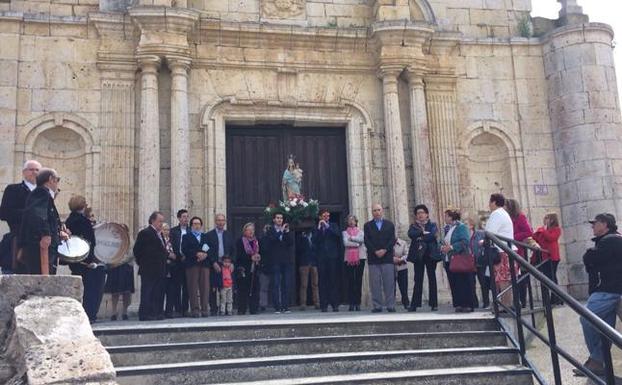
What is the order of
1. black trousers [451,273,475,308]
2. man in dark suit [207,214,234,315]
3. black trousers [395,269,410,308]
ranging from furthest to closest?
black trousers [395,269,410,308] → man in dark suit [207,214,234,315] → black trousers [451,273,475,308]

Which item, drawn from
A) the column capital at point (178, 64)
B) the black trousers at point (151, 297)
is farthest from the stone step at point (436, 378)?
the column capital at point (178, 64)

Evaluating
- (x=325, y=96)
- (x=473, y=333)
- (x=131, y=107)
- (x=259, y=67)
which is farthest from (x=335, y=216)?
(x=473, y=333)

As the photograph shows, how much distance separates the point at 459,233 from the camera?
8.85 m

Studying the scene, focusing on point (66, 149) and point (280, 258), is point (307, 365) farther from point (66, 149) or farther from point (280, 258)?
point (66, 149)

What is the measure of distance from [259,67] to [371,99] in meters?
2.29

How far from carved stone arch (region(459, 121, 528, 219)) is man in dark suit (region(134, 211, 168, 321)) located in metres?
6.32

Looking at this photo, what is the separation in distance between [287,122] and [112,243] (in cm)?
448

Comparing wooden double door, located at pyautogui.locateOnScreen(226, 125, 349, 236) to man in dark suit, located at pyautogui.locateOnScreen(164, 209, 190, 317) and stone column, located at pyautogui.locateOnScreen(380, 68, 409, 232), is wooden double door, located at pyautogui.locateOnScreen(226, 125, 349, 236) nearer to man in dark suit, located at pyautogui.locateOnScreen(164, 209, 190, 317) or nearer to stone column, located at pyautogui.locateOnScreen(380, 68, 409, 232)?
stone column, located at pyautogui.locateOnScreen(380, 68, 409, 232)

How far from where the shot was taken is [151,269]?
879 centimetres

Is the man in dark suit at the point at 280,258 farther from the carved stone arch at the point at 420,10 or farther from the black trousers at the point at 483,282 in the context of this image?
the carved stone arch at the point at 420,10

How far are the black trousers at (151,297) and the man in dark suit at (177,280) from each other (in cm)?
57

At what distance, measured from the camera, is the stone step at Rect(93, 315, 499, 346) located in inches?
248

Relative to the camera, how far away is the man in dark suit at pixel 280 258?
998cm

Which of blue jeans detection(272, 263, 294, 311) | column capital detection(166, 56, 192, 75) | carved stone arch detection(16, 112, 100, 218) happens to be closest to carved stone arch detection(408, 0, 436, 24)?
column capital detection(166, 56, 192, 75)
